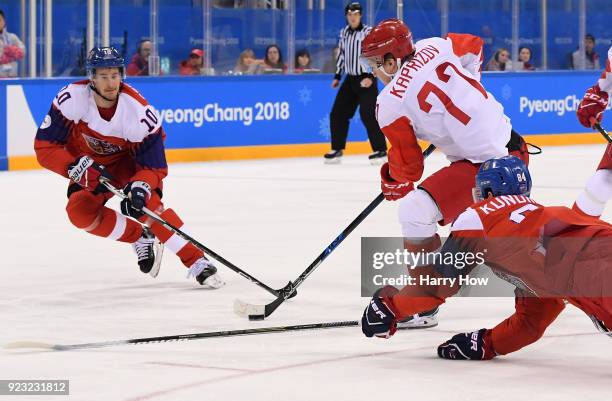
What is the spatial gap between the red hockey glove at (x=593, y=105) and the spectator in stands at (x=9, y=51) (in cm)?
577

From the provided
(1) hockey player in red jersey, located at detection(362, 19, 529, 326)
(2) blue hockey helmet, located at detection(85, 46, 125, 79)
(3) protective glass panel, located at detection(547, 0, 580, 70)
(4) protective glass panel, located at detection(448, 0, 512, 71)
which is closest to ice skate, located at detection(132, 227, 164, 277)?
(2) blue hockey helmet, located at detection(85, 46, 125, 79)

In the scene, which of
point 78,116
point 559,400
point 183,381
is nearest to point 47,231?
point 78,116

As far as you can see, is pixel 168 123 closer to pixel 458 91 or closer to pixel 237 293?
pixel 237 293

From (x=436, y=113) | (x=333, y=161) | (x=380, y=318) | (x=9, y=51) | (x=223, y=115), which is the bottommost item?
(x=333, y=161)

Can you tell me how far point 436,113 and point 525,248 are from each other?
1.00 metres

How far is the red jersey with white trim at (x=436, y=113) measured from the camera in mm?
4807

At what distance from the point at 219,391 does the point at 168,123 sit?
8316 millimetres

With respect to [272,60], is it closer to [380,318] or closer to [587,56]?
[587,56]

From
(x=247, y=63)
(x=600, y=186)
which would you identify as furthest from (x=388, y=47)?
(x=247, y=63)

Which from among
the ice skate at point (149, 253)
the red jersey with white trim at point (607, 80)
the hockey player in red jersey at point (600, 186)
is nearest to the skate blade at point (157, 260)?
the ice skate at point (149, 253)

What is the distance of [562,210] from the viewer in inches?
159

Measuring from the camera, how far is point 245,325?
199 inches

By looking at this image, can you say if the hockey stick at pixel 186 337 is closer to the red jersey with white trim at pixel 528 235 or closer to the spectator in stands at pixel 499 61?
the red jersey with white trim at pixel 528 235

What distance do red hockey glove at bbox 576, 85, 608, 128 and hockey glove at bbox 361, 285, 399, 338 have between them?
282 centimetres
